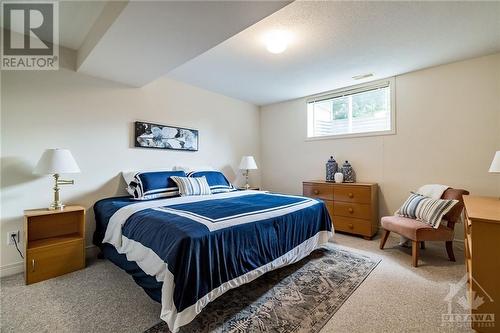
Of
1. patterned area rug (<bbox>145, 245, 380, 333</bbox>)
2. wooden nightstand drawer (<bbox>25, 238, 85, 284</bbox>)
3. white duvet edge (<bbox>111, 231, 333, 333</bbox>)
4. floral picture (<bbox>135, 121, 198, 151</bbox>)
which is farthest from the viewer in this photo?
floral picture (<bbox>135, 121, 198, 151</bbox>)

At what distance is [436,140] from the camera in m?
3.03

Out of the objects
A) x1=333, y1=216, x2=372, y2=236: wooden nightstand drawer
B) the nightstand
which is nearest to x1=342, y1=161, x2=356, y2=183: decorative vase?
x1=333, y1=216, x2=372, y2=236: wooden nightstand drawer

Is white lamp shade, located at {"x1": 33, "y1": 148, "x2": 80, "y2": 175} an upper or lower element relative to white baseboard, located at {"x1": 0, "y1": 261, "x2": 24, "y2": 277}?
upper

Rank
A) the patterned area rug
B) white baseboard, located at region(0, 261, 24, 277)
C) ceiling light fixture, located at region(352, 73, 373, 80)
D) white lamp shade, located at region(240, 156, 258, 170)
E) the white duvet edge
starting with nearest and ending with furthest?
the white duvet edge, the patterned area rug, white baseboard, located at region(0, 261, 24, 277), ceiling light fixture, located at region(352, 73, 373, 80), white lamp shade, located at region(240, 156, 258, 170)

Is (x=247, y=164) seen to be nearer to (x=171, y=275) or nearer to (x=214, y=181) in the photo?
(x=214, y=181)

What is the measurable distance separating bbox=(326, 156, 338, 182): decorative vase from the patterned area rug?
162 centimetres

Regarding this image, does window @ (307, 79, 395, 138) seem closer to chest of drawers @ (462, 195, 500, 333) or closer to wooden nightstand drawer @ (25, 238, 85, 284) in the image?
chest of drawers @ (462, 195, 500, 333)

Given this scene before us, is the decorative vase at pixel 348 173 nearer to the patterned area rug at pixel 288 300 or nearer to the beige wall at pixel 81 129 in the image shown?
the patterned area rug at pixel 288 300

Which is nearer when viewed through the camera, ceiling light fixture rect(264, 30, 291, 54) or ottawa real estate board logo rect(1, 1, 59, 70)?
ottawa real estate board logo rect(1, 1, 59, 70)

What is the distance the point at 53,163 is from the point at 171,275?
5.85ft

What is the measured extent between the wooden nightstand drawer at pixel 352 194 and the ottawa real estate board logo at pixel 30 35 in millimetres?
3940

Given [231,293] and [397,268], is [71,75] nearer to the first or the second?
[231,293]

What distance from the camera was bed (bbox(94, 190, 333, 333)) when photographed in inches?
53.8

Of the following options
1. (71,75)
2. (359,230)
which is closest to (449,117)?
(359,230)
